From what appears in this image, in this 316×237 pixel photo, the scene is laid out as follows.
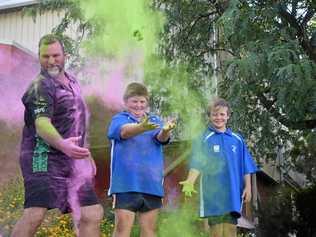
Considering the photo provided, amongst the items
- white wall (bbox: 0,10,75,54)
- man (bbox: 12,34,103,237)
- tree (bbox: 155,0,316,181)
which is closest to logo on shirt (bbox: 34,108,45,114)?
man (bbox: 12,34,103,237)

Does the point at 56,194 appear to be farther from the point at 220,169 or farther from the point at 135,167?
the point at 220,169

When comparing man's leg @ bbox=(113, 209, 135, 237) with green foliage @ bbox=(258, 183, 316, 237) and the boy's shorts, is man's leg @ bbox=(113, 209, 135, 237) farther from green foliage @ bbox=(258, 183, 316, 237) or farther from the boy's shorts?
green foliage @ bbox=(258, 183, 316, 237)

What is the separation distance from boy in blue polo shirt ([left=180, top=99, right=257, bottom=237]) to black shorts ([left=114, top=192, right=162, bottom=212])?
1.39 feet

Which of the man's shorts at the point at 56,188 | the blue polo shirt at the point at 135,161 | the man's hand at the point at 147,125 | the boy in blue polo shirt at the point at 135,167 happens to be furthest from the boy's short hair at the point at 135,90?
the man's shorts at the point at 56,188

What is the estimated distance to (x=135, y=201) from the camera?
13.5 feet

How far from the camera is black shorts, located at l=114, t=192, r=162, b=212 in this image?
13.5 feet

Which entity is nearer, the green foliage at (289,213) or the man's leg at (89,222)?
the man's leg at (89,222)

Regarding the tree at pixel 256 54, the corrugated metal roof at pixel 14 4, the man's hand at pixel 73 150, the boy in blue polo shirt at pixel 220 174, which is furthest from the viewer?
the corrugated metal roof at pixel 14 4

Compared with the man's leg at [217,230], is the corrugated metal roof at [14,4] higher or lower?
higher

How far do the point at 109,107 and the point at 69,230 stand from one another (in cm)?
197

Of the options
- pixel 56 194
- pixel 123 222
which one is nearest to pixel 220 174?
pixel 123 222

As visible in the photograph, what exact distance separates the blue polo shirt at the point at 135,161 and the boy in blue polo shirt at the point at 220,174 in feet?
1.38

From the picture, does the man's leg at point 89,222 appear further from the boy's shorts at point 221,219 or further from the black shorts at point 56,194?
the boy's shorts at point 221,219

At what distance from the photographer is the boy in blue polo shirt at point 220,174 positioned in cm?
465
